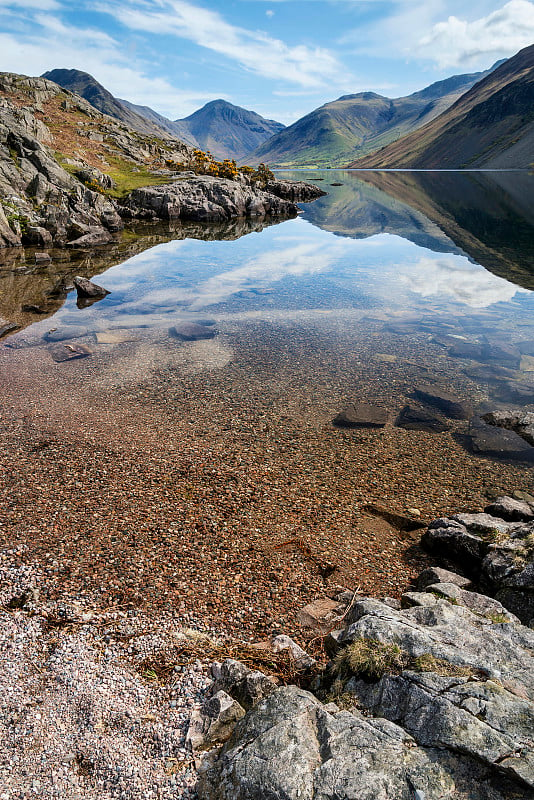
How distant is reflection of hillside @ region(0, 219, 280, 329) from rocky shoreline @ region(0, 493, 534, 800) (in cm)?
3041

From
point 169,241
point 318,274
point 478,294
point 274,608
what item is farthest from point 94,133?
point 274,608

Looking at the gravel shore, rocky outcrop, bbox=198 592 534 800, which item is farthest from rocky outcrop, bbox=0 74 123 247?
rocky outcrop, bbox=198 592 534 800

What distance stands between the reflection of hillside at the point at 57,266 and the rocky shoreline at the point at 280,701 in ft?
99.8

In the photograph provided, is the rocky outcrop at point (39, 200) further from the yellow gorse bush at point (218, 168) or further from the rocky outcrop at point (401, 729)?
the rocky outcrop at point (401, 729)

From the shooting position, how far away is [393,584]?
12055 millimetres

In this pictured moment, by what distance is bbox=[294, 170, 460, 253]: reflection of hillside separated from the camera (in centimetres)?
6929

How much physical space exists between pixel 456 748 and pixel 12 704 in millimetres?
7597

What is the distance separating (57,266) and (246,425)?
43776 millimetres

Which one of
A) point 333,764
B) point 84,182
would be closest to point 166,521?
point 333,764

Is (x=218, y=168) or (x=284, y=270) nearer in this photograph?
(x=284, y=270)

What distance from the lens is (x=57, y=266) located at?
5169cm

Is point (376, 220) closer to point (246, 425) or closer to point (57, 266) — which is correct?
point (57, 266)

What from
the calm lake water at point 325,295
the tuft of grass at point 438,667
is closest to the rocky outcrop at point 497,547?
the tuft of grass at point 438,667

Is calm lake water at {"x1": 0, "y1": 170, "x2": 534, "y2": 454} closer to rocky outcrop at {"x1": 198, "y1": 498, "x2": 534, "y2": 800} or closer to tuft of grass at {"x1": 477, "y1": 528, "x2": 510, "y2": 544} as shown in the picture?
tuft of grass at {"x1": 477, "y1": 528, "x2": 510, "y2": 544}
